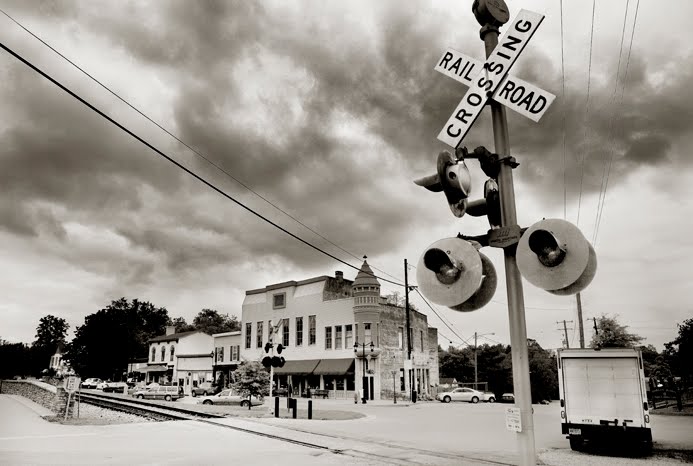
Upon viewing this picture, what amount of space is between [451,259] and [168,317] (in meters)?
144

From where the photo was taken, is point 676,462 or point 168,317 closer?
point 676,462

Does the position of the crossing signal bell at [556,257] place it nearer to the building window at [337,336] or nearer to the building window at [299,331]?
the building window at [337,336]

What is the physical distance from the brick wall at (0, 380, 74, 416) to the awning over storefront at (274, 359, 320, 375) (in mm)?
19266

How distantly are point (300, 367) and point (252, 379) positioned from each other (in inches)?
606

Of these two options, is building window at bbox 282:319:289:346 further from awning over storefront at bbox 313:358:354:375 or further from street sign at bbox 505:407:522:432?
street sign at bbox 505:407:522:432

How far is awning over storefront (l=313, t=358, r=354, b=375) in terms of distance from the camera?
43312 mm

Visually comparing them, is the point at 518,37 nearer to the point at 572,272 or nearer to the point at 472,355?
the point at 572,272

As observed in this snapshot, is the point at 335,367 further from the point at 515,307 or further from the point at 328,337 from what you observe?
the point at 515,307

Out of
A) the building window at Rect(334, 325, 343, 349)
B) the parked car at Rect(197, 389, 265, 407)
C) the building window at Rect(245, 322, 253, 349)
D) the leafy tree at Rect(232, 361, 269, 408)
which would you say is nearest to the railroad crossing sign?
the leafy tree at Rect(232, 361, 269, 408)

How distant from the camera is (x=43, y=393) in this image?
3812 cm

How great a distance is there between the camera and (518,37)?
159 inches

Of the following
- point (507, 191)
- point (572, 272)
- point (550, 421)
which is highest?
point (507, 191)

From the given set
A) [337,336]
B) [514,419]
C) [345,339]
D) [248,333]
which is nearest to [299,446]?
[514,419]

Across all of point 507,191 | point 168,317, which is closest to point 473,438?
point 507,191
